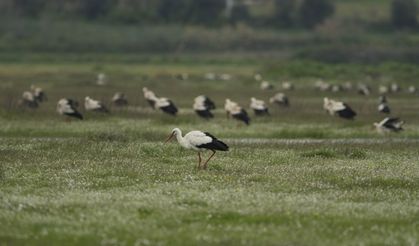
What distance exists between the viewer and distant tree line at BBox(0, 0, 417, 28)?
6240 inches

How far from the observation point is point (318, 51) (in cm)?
12062

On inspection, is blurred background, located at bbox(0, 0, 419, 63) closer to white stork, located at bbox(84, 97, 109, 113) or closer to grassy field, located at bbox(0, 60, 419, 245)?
white stork, located at bbox(84, 97, 109, 113)

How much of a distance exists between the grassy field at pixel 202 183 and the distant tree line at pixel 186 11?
106 m

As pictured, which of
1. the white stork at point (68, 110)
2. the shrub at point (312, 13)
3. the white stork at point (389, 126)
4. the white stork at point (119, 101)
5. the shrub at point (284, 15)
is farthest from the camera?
the shrub at point (312, 13)

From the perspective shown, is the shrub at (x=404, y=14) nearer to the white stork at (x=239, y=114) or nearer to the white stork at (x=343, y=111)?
the white stork at (x=343, y=111)

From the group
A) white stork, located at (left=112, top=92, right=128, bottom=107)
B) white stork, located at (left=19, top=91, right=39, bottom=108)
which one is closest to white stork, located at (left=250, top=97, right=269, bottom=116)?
white stork, located at (left=112, top=92, right=128, bottom=107)

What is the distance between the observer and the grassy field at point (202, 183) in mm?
19266

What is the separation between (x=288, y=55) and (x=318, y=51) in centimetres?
1023

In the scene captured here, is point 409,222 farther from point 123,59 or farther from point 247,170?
point 123,59

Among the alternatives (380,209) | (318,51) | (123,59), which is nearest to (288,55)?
(318,51)

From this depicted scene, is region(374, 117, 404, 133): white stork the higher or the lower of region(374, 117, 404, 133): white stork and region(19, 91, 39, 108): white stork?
the higher

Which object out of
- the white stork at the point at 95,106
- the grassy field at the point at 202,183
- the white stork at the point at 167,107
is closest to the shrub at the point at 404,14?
the grassy field at the point at 202,183

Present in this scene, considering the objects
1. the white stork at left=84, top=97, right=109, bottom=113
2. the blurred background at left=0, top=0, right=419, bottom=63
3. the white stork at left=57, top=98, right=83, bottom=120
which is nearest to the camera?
the white stork at left=57, top=98, right=83, bottom=120

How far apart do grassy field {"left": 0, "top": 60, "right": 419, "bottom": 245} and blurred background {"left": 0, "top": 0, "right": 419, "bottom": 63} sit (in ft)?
250
